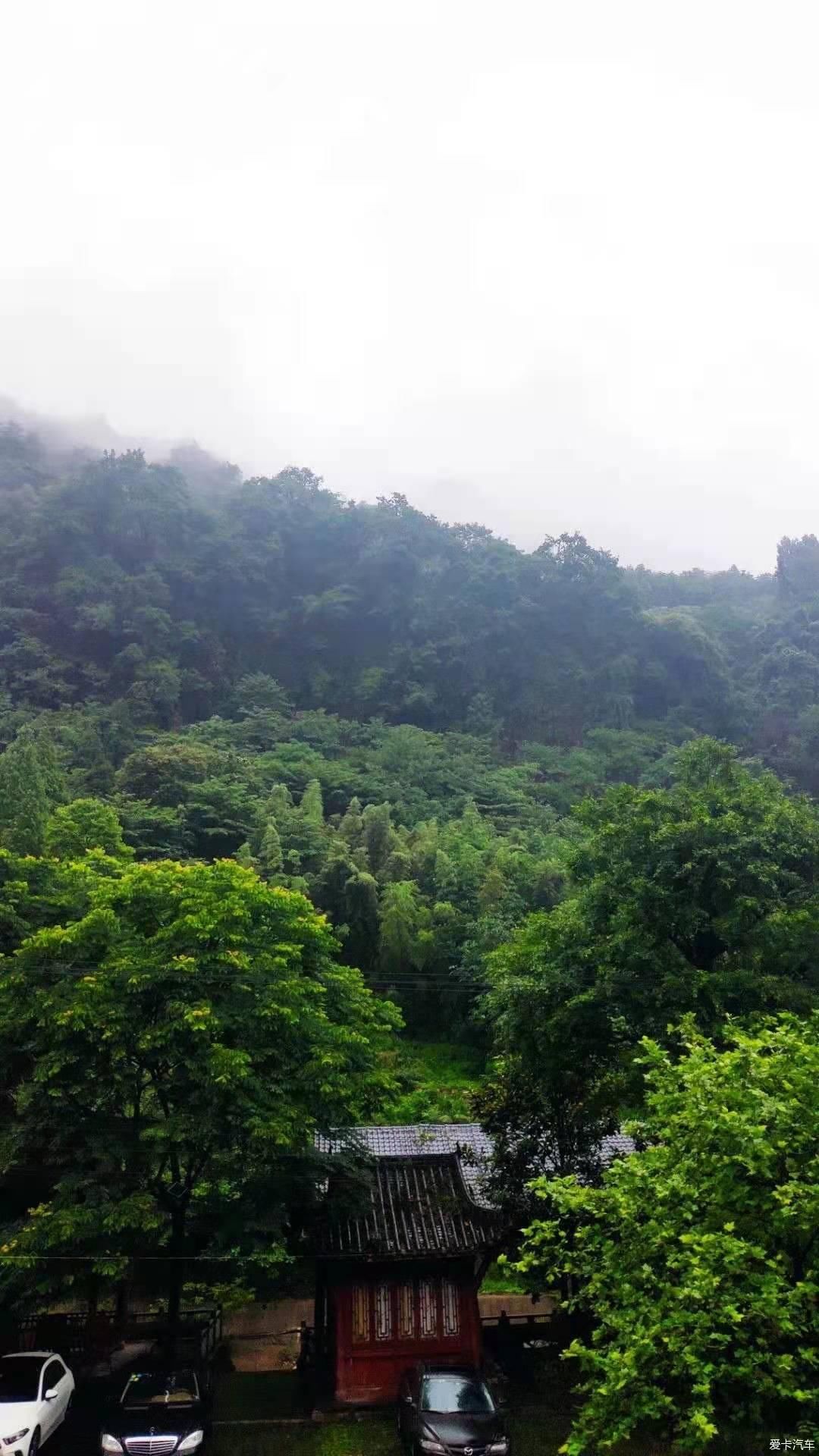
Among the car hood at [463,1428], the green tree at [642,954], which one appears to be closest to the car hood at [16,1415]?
the car hood at [463,1428]

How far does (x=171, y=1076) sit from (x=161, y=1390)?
3682mm

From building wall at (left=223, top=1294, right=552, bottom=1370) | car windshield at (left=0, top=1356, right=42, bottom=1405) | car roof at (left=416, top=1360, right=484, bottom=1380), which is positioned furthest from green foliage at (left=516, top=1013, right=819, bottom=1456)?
building wall at (left=223, top=1294, right=552, bottom=1370)

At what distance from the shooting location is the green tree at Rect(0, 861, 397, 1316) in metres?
11.6

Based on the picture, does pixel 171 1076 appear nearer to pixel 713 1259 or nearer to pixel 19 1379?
pixel 19 1379

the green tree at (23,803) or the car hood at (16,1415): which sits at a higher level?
the green tree at (23,803)

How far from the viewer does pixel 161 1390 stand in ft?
36.6

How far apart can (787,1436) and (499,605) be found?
64.6 metres

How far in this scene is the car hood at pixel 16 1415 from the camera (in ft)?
33.2

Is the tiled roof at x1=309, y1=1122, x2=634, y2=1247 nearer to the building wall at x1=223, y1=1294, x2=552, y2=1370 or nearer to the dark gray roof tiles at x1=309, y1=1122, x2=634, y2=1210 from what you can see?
the dark gray roof tiles at x1=309, y1=1122, x2=634, y2=1210

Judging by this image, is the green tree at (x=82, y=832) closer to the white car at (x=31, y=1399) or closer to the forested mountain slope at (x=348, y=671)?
the forested mountain slope at (x=348, y=671)

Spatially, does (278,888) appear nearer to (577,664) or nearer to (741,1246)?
(741,1246)

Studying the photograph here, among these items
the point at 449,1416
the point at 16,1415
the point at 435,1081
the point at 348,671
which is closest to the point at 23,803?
the point at 435,1081

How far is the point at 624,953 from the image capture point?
13727 mm

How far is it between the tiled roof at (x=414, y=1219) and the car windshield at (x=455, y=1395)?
1925 mm
